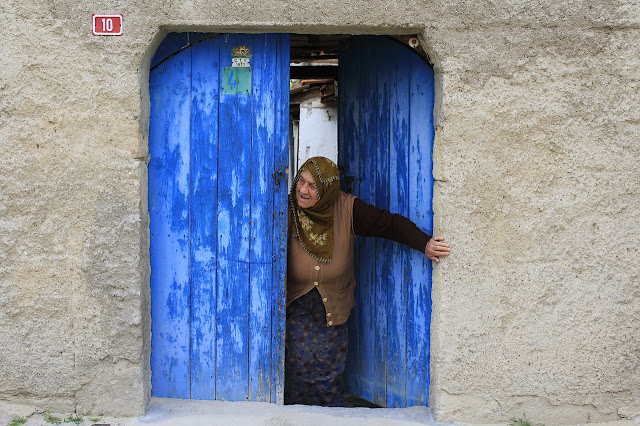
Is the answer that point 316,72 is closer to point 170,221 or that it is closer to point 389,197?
point 389,197

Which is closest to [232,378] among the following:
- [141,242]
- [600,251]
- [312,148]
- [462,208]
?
[141,242]

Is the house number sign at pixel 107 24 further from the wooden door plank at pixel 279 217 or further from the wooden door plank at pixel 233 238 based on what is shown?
the wooden door plank at pixel 279 217

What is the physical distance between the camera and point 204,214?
3.06 m

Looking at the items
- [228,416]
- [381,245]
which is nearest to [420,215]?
[381,245]

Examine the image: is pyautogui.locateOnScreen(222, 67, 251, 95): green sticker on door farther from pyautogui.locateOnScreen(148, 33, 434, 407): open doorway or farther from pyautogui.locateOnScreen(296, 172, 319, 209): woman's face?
pyautogui.locateOnScreen(296, 172, 319, 209): woman's face

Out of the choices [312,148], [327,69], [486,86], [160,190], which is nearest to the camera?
[486,86]

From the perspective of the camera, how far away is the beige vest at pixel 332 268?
331 cm

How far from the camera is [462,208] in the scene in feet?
9.37

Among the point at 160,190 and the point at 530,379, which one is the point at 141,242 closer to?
the point at 160,190

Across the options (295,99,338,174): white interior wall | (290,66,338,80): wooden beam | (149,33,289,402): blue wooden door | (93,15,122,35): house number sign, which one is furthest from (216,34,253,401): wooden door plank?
(295,99,338,174): white interior wall

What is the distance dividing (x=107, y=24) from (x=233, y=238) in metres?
1.16

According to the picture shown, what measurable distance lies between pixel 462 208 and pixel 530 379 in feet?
2.88

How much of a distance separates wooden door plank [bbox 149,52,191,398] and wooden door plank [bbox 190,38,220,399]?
1.4 inches

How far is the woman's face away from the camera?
3.19 meters
